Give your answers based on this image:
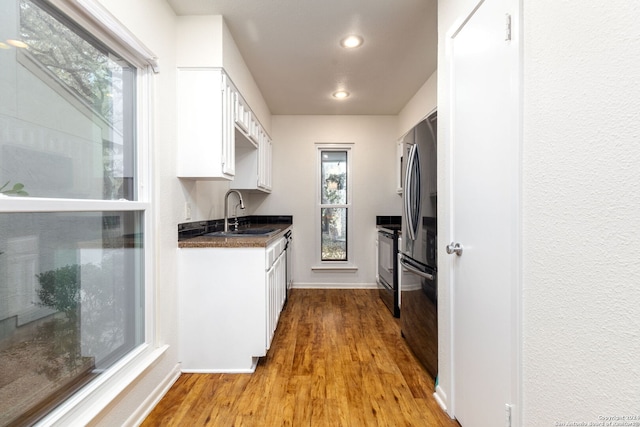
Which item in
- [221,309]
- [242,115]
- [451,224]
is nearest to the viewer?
[451,224]

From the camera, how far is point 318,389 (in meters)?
1.86

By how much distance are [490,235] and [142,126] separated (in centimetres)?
198

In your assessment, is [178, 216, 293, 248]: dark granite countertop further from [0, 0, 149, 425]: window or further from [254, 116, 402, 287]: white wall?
[254, 116, 402, 287]: white wall

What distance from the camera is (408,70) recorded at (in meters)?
2.97

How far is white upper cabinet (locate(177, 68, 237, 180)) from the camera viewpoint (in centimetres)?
208

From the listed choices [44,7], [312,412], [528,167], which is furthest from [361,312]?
[44,7]

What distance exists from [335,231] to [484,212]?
3.23 meters

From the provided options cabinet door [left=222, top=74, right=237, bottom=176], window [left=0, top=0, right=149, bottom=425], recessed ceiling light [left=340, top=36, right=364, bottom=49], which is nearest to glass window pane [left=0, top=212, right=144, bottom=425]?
window [left=0, top=0, right=149, bottom=425]

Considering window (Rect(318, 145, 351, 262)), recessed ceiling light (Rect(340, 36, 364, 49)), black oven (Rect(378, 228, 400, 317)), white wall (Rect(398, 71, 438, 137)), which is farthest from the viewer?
window (Rect(318, 145, 351, 262))

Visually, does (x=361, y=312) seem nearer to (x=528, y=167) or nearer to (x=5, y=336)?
(x=528, y=167)

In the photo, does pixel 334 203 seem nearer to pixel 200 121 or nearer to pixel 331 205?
pixel 331 205

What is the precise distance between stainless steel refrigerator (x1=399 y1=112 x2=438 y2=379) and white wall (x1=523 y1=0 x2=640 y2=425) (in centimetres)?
89

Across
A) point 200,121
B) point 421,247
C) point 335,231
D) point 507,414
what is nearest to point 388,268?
point 335,231

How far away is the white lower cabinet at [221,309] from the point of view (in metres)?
2.06
